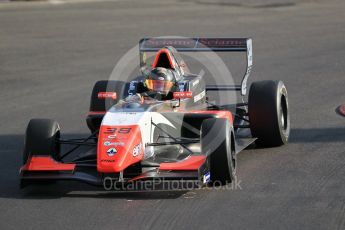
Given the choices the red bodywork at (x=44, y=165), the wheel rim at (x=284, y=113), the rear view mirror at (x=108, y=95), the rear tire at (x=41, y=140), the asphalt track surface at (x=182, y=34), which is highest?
the rear view mirror at (x=108, y=95)

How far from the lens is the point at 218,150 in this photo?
905 cm

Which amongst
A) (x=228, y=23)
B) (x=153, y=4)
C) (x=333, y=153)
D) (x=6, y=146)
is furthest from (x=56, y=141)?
(x=153, y=4)

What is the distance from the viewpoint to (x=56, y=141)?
375 inches

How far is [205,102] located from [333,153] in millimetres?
1770

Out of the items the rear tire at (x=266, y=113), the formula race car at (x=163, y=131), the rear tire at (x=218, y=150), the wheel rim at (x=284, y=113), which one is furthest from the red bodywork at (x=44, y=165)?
the wheel rim at (x=284, y=113)

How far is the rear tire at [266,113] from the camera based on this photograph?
1055cm

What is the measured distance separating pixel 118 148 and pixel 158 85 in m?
1.89

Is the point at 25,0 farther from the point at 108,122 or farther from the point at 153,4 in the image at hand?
the point at 108,122

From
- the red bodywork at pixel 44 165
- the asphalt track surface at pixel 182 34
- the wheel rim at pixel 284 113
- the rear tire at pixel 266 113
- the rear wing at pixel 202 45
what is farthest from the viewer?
the rear wing at pixel 202 45

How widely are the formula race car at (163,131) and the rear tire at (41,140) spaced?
11mm

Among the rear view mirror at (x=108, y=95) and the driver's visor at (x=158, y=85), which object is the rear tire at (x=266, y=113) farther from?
the rear view mirror at (x=108, y=95)

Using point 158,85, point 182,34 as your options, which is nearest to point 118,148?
point 158,85

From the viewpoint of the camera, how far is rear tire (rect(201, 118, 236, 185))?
9.05 metres

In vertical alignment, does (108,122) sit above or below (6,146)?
above
